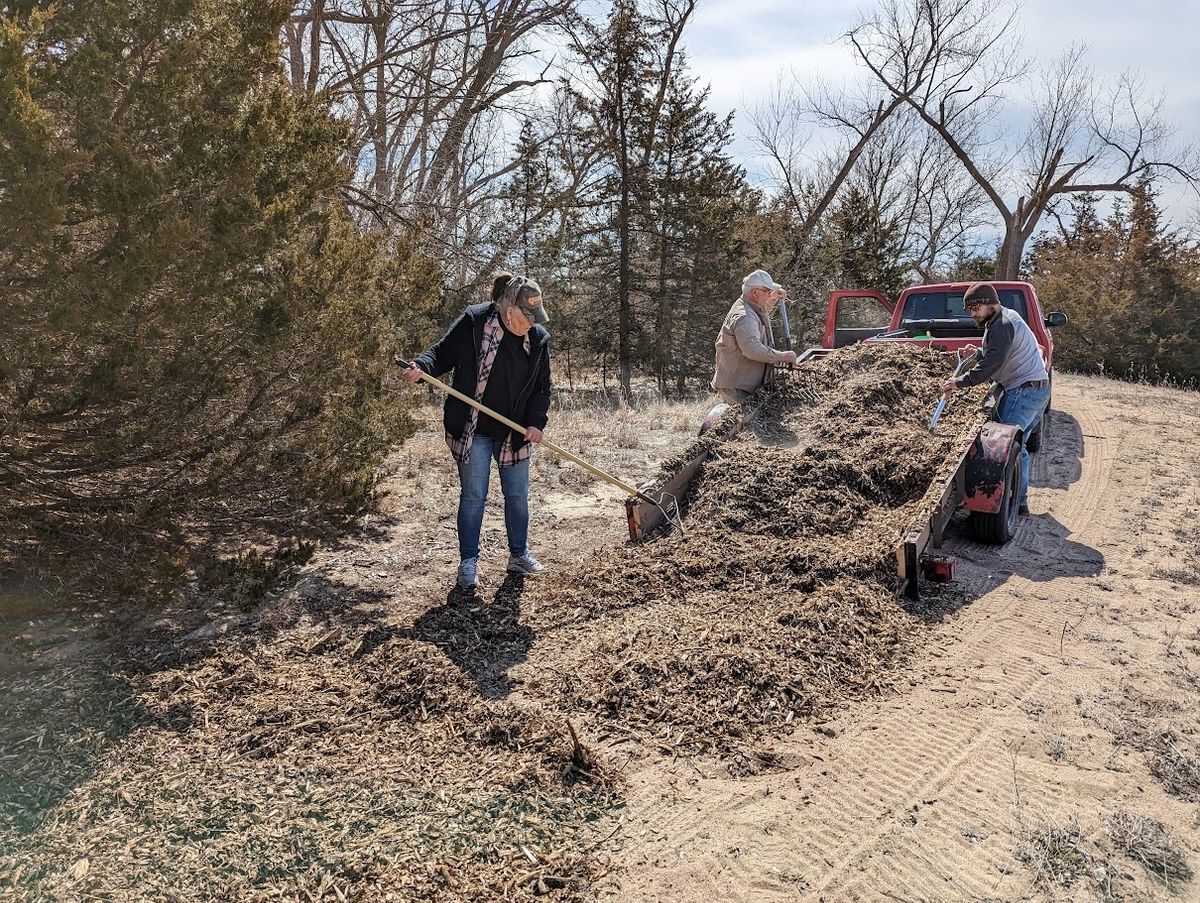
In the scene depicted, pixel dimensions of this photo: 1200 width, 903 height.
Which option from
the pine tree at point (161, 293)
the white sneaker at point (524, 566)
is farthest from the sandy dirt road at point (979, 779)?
the pine tree at point (161, 293)

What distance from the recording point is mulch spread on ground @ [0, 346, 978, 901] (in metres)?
2.60

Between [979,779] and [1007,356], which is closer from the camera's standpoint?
[979,779]

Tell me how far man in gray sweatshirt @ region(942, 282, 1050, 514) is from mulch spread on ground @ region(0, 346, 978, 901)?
0.77 meters

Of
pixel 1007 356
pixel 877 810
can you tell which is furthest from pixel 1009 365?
pixel 877 810

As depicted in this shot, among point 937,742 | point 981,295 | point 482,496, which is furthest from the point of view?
point 981,295

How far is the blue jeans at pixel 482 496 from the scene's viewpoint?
16.7ft

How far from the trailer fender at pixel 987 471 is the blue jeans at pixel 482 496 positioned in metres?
3.18

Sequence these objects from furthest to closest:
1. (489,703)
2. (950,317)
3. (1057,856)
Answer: (950,317) → (489,703) → (1057,856)

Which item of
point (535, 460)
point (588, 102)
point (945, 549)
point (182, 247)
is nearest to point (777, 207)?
point (588, 102)

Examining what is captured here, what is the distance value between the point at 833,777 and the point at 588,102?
1738 centimetres

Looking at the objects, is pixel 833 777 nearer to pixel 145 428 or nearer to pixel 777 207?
pixel 145 428

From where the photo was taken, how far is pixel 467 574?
17.0 feet

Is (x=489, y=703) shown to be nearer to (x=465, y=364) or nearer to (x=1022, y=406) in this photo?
(x=465, y=364)

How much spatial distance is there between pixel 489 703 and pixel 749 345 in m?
3.93
